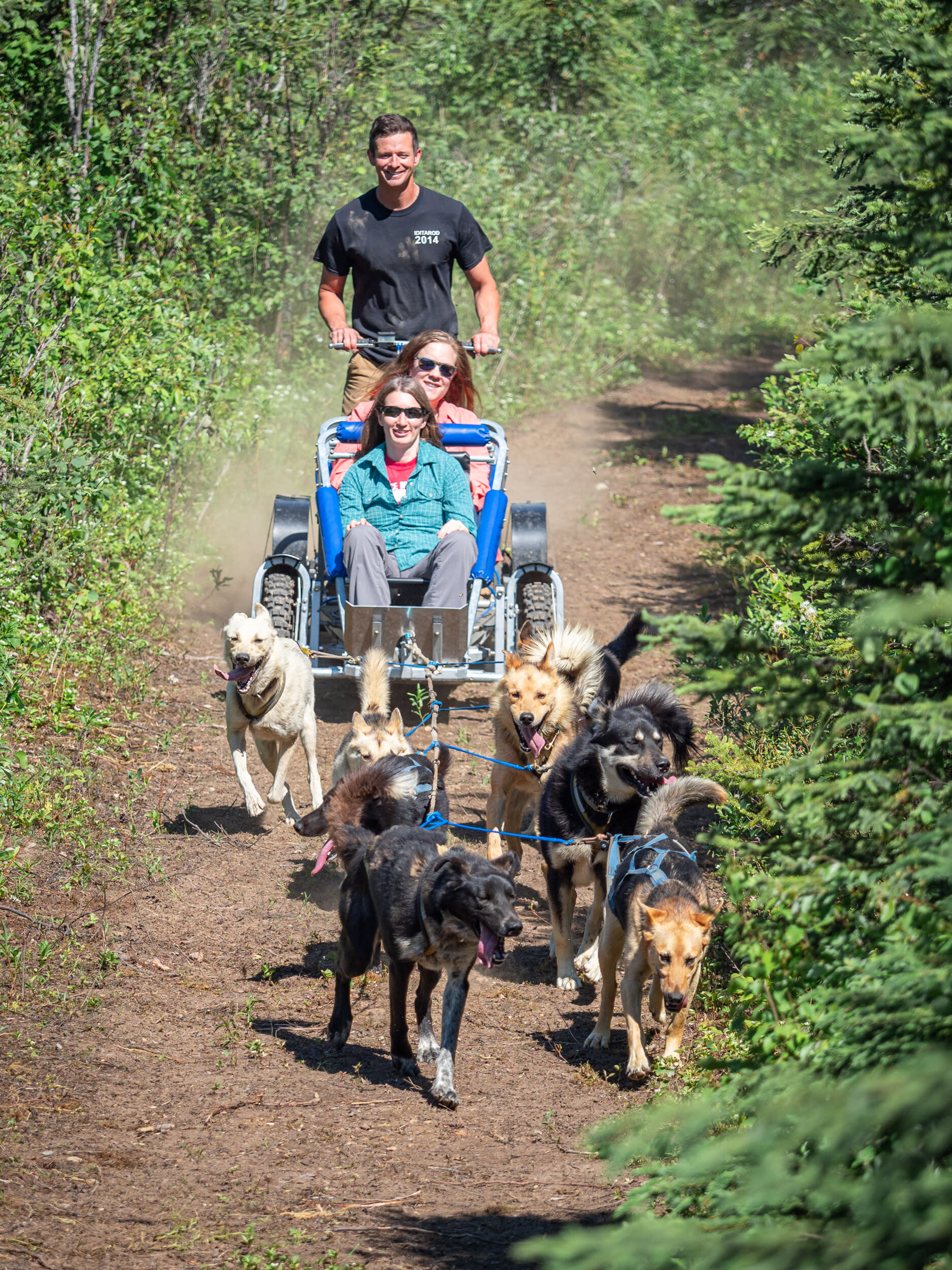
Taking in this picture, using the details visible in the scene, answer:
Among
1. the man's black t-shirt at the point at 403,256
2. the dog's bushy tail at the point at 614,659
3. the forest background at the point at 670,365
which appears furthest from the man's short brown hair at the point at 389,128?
the dog's bushy tail at the point at 614,659

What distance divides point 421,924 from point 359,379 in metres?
5.34

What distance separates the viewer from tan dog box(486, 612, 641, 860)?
6.78 m

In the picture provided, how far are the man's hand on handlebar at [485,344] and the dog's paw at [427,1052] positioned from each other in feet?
16.3

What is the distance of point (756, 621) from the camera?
665 centimetres

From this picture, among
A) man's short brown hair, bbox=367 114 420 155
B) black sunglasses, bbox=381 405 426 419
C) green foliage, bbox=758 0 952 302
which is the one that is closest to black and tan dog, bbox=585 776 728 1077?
green foliage, bbox=758 0 952 302

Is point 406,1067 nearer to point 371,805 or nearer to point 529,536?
point 371,805

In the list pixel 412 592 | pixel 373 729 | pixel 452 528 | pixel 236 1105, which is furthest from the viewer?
pixel 412 592

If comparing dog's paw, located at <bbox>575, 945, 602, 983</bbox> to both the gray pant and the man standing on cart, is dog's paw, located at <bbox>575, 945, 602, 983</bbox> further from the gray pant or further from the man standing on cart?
the man standing on cart

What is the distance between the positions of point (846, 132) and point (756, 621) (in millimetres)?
3834

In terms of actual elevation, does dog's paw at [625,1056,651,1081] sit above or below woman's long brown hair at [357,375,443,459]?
below

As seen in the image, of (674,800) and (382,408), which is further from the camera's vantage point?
(382,408)

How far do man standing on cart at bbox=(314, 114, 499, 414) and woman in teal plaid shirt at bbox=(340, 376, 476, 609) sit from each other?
0.88 meters

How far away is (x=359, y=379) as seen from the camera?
910cm

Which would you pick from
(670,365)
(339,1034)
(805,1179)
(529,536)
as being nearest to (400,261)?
(529,536)
